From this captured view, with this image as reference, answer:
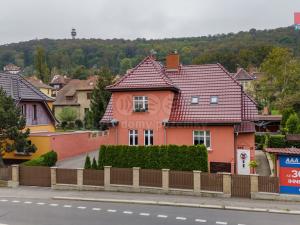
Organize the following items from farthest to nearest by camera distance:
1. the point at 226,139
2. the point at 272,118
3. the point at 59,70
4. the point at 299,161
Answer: the point at 59,70 → the point at 272,118 → the point at 226,139 → the point at 299,161

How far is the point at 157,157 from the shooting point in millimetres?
23672

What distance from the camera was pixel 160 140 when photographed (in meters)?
26.2

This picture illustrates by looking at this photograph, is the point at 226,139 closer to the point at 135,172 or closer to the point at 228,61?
the point at 135,172

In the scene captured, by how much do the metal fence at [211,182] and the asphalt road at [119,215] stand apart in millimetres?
2575

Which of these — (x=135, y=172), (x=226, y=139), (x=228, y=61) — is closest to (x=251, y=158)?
(x=226, y=139)

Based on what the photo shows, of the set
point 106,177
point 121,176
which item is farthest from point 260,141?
point 106,177

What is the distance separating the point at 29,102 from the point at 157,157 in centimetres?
1636

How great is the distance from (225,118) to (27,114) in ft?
62.8

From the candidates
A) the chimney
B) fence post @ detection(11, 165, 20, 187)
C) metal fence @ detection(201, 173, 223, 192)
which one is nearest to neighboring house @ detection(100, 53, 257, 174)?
the chimney

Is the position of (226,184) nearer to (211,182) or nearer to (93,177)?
(211,182)

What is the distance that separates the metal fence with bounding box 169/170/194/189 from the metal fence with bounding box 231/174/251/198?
7.64ft

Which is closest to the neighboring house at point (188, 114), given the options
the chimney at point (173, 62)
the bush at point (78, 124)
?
the chimney at point (173, 62)

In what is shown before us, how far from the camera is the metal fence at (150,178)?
847 inches

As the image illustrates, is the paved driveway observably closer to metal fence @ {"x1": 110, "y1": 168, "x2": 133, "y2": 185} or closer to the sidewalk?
the sidewalk
